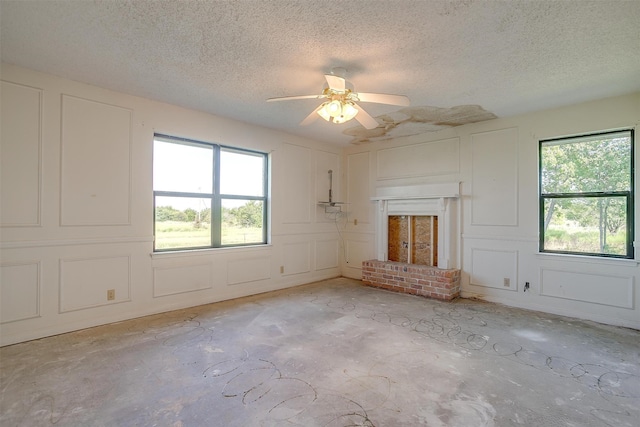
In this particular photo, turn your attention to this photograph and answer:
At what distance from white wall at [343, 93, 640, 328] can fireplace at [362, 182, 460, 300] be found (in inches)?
7.0

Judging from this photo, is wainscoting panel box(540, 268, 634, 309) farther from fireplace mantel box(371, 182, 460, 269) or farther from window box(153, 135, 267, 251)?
window box(153, 135, 267, 251)

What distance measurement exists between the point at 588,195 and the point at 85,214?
5.88 meters

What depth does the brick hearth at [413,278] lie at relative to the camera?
456 cm

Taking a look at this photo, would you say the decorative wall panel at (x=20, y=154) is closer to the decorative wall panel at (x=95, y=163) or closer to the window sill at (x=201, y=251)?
the decorative wall panel at (x=95, y=163)

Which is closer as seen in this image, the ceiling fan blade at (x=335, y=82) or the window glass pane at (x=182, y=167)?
the ceiling fan blade at (x=335, y=82)

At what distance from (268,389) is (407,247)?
3802mm

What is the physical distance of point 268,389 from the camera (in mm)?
2195

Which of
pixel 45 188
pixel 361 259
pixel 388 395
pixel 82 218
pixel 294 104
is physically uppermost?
pixel 294 104

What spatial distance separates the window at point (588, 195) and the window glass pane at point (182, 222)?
4.60m

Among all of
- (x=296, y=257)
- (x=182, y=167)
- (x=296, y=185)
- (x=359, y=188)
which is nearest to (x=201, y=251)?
(x=182, y=167)

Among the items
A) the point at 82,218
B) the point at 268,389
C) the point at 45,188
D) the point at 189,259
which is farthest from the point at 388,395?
the point at 45,188

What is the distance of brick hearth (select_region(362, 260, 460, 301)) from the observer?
180 inches

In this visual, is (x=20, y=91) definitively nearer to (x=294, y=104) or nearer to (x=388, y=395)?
(x=294, y=104)

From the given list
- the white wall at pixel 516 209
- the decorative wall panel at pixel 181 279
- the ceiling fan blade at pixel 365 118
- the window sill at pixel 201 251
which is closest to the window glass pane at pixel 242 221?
the window sill at pixel 201 251
